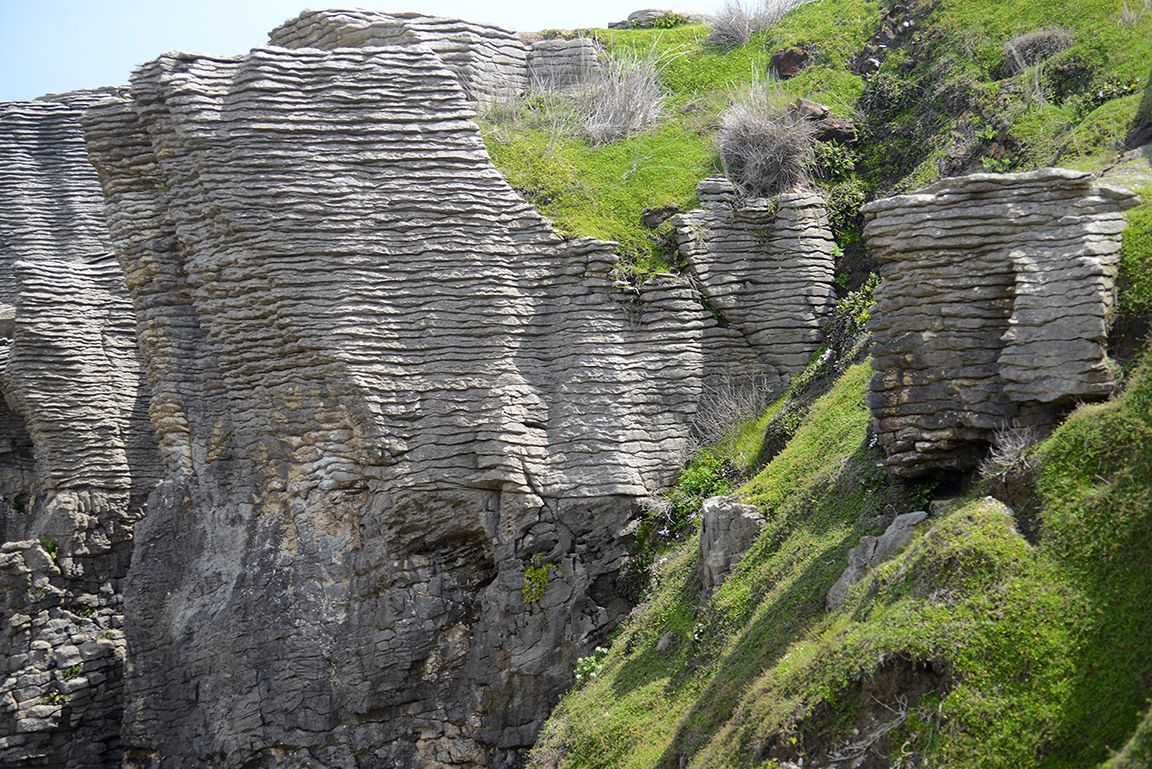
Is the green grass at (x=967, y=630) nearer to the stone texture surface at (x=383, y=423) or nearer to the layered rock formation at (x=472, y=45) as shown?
the stone texture surface at (x=383, y=423)

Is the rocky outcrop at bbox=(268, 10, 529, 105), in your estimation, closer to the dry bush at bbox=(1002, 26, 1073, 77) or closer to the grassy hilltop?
the grassy hilltop

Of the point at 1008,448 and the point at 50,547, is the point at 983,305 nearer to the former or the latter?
the point at 1008,448

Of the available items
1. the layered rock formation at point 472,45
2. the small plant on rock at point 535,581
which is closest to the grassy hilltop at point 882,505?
the layered rock formation at point 472,45

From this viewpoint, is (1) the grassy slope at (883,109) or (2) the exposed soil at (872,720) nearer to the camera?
(2) the exposed soil at (872,720)

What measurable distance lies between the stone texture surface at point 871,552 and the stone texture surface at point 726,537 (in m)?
2.49

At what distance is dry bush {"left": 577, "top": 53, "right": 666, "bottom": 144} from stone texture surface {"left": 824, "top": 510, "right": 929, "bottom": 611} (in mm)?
11078

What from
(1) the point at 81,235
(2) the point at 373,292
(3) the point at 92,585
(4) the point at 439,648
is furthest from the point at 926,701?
(1) the point at 81,235

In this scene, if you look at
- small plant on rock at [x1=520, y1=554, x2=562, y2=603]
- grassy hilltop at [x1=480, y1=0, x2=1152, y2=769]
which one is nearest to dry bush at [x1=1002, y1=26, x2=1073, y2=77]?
grassy hilltop at [x1=480, y1=0, x2=1152, y2=769]

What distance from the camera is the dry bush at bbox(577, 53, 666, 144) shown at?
1791cm

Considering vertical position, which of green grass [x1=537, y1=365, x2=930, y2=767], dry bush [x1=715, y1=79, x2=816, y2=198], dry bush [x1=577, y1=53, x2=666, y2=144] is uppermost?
dry bush [x1=577, y1=53, x2=666, y2=144]

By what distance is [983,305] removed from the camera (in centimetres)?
912

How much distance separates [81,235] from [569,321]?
49.8ft

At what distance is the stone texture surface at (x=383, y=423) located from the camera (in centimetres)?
1413

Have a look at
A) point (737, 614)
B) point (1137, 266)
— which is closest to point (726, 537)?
point (737, 614)
